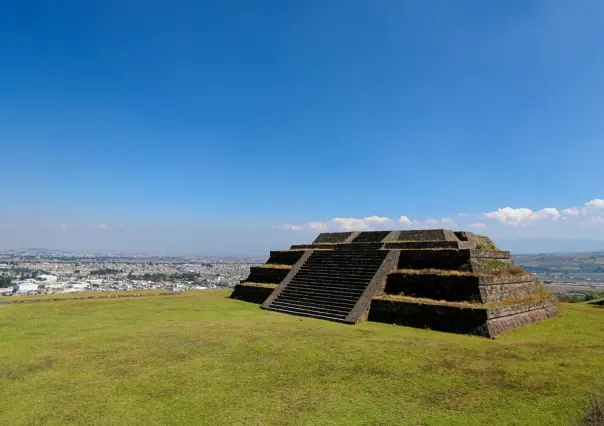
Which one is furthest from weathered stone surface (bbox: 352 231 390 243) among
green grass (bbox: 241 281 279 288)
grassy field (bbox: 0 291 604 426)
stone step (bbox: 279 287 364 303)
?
grassy field (bbox: 0 291 604 426)

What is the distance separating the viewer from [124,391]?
8.25 metres

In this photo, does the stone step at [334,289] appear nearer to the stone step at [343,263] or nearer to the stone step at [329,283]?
the stone step at [329,283]

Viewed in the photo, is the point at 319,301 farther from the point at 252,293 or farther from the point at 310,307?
the point at 252,293

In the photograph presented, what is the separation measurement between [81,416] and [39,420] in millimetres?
718

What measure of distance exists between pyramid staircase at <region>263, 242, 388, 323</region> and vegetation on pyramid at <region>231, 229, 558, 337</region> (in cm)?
5

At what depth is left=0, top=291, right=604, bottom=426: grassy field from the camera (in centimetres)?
711

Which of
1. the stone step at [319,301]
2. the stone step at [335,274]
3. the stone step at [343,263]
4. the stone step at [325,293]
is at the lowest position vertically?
the stone step at [319,301]

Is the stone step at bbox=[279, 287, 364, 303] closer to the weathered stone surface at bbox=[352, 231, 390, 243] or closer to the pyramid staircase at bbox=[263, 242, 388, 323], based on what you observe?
the pyramid staircase at bbox=[263, 242, 388, 323]

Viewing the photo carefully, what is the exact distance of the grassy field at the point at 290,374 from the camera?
7.11 m

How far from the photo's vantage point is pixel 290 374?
941 centimetres

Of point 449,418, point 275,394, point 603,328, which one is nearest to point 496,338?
point 603,328

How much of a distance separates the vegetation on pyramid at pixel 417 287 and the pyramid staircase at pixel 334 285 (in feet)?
0.17

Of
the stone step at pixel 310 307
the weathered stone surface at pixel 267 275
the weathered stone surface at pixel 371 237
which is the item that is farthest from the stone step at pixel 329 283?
the weathered stone surface at pixel 371 237

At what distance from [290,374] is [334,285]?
11445 mm
